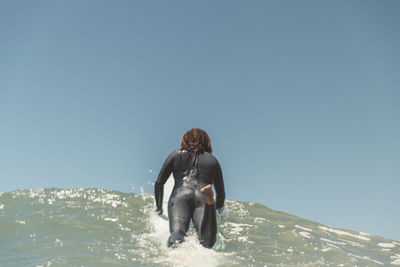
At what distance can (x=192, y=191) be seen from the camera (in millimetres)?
5152

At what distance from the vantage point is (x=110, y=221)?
712cm

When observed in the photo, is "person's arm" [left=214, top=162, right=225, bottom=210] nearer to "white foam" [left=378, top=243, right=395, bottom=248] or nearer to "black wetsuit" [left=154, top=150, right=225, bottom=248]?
"black wetsuit" [left=154, top=150, right=225, bottom=248]

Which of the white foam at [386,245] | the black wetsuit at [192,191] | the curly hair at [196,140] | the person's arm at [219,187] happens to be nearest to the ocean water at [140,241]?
the white foam at [386,245]

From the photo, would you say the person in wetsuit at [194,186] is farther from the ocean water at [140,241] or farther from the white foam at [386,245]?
the white foam at [386,245]

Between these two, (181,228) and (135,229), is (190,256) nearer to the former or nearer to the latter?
(181,228)

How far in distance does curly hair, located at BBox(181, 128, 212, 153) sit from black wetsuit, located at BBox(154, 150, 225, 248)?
2.9 inches

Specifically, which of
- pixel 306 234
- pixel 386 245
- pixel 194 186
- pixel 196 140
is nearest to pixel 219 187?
pixel 194 186

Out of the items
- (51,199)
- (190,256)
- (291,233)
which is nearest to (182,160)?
(190,256)

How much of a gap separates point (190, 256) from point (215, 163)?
59.3 inches

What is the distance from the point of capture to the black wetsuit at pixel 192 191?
4.91 metres

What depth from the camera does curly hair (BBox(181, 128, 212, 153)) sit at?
5375mm

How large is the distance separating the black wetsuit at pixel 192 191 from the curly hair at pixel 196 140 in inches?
2.9

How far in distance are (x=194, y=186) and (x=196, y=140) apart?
67cm

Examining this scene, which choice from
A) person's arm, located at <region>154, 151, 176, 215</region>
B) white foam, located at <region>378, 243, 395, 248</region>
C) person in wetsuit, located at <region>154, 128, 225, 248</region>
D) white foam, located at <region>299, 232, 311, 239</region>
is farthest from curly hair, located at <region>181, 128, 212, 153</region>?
white foam, located at <region>378, 243, 395, 248</region>
